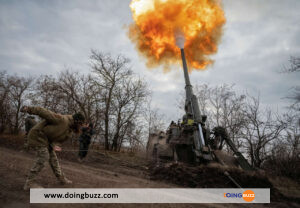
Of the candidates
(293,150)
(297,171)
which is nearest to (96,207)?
(297,171)

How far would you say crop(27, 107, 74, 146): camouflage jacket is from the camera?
11.9ft

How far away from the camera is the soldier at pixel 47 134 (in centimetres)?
362

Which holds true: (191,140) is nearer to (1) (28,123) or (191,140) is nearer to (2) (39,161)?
(2) (39,161)

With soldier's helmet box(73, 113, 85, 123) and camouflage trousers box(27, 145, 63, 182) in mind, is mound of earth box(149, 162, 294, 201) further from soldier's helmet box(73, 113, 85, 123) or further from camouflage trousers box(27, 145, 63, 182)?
camouflage trousers box(27, 145, 63, 182)

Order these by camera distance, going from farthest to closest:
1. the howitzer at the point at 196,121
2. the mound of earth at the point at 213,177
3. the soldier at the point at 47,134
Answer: the howitzer at the point at 196,121
the mound of earth at the point at 213,177
the soldier at the point at 47,134

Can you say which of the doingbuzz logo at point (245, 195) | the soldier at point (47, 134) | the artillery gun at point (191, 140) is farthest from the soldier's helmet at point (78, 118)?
the artillery gun at point (191, 140)

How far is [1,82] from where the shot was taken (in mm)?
21688

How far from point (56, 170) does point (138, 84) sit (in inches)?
717

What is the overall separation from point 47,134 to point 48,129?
0.13 metres

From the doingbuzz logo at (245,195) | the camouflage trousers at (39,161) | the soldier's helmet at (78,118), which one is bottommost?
the doingbuzz logo at (245,195)

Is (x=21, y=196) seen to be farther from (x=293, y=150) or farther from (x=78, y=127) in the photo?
(x=293, y=150)

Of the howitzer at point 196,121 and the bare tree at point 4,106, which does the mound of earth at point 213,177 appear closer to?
the howitzer at point 196,121

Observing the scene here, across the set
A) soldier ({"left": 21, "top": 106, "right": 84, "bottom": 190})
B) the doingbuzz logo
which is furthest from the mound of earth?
soldier ({"left": 21, "top": 106, "right": 84, "bottom": 190})

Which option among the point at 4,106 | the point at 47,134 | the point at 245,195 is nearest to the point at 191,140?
the point at 245,195
